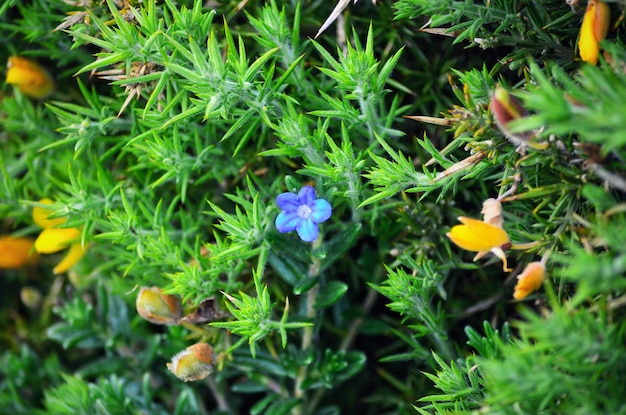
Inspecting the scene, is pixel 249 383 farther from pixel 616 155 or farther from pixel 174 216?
pixel 616 155

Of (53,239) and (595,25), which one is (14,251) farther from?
(595,25)

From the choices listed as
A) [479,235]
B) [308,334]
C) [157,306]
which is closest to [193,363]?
[157,306]

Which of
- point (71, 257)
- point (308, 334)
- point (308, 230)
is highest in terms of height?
point (308, 230)

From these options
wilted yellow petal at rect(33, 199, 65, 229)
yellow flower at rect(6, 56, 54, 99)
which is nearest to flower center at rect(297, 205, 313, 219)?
wilted yellow petal at rect(33, 199, 65, 229)

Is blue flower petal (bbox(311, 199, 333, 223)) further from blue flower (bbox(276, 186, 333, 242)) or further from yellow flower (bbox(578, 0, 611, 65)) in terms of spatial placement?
yellow flower (bbox(578, 0, 611, 65))

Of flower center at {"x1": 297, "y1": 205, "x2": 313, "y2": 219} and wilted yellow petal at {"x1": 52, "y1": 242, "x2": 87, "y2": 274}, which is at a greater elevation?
flower center at {"x1": 297, "y1": 205, "x2": 313, "y2": 219}

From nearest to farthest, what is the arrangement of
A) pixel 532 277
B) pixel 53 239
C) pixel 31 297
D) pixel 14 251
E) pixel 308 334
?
1. pixel 532 277
2. pixel 308 334
3. pixel 53 239
4. pixel 14 251
5. pixel 31 297

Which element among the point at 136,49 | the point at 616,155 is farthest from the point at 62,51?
the point at 616,155
